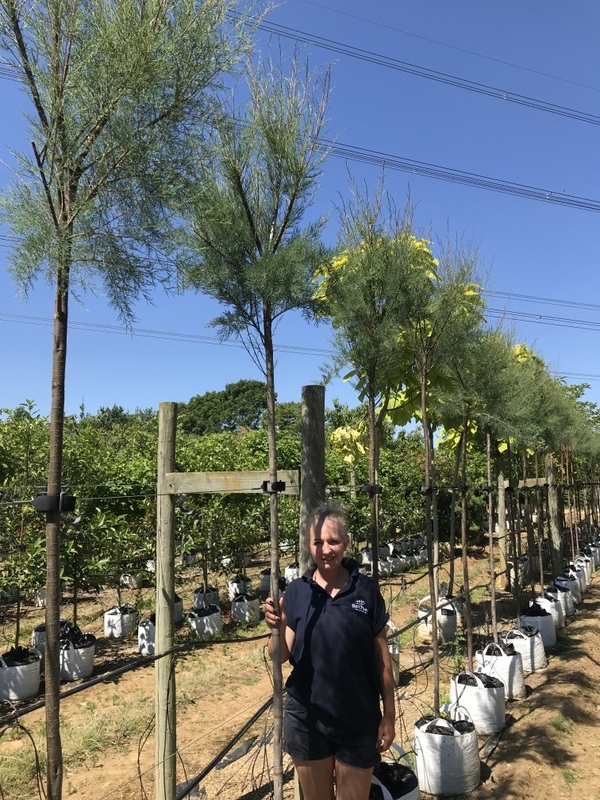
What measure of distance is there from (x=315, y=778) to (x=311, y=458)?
137cm

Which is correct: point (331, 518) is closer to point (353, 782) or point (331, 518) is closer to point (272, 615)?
point (272, 615)

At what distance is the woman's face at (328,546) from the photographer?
240cm

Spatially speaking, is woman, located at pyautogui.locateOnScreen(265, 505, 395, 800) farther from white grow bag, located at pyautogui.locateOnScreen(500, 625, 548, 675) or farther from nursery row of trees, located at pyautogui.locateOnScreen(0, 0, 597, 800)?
white grow bag, located at pyautogui.locateOnScreen(500, 625, 548, 675)

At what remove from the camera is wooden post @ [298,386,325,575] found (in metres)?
2.90

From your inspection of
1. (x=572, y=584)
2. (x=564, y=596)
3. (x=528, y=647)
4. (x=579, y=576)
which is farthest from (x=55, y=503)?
(x=579, y=576)

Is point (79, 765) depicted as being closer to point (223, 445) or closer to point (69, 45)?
point (69, 45)

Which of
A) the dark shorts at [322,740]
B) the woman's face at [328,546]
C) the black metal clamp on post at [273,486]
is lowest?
the dark shorts at [322,740]

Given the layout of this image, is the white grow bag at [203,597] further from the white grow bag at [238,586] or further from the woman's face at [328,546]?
the woman's face at [328,546]

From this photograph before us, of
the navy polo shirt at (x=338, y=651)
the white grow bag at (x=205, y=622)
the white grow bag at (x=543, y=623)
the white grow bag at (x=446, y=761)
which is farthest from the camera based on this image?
the white grow bag at (x=205, y=622)

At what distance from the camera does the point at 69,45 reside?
6.40 ft

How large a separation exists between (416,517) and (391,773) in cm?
1084

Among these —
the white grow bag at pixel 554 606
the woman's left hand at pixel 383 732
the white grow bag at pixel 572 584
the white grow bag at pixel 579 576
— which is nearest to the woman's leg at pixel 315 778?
the woman's left hand at pixel 383 732

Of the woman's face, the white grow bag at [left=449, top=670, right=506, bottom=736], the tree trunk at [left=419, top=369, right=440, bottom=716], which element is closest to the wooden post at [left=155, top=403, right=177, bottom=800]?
the woman's face

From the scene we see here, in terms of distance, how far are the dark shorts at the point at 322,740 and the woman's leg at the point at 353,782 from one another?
0.08 feet
